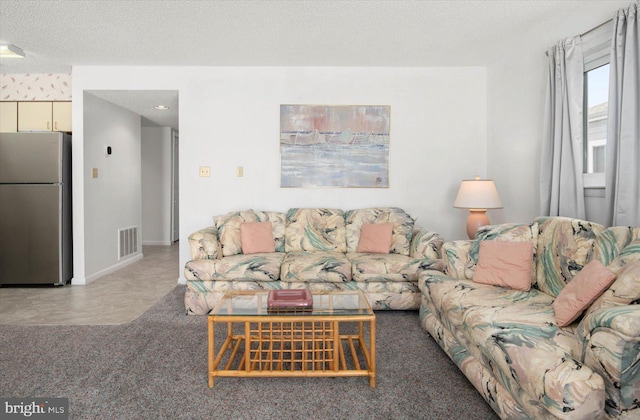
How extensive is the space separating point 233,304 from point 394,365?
104 cm

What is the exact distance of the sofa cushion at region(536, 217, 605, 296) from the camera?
215 cm

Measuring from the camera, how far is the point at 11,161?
4.14 metres

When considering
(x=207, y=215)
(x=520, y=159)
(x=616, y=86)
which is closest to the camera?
(x=616, y=86)

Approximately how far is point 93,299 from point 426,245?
3301 mm

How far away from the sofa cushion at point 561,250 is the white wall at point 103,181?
4619 millimetres

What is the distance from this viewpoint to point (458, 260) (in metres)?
2.73

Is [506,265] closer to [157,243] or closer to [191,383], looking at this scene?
[191,383]

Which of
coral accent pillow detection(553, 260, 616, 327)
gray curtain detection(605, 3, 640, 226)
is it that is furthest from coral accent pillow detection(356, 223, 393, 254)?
coral accent pillow detection(553, 260, 616, 327)

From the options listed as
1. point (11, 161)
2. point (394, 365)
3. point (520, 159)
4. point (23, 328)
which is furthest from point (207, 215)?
point (520, 159)

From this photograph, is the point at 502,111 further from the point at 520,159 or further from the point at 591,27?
the point at 591,27

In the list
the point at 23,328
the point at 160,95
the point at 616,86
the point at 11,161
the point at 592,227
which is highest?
the point at 160,95

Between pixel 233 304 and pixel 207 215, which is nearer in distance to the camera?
pixel 233 304

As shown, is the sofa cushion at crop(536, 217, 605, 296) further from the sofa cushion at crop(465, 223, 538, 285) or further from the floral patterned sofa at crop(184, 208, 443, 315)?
the floral patterned sofa at crop(184, 208, 443, 315)

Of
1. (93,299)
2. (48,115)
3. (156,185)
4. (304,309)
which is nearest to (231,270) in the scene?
(304,309)
